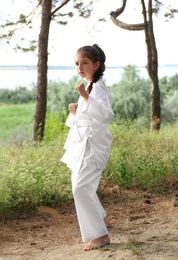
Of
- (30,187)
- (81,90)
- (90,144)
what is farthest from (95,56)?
→ (30,187)

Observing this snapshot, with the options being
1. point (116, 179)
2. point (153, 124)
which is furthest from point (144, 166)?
point (153, 124)

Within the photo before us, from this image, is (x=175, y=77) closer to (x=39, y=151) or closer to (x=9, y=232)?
(x=39, y=151)

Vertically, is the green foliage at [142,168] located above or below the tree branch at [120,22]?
below

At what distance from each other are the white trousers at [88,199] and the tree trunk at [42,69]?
13.6 feet

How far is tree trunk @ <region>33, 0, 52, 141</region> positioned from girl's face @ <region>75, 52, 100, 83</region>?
4.06 metres

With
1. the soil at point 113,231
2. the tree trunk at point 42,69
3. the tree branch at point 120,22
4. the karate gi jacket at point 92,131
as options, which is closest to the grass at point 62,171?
the soil at point 113,231

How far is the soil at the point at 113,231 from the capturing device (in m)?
3.35

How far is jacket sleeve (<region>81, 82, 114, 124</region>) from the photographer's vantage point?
3.22 metres

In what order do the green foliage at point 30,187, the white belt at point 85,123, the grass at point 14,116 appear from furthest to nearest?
the grass at point 14,116 → the green foliage at point 30,187 → the white belt at point 85,123

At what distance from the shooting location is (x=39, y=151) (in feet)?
20.4

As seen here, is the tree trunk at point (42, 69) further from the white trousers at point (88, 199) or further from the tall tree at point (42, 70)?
the white trousers at point (88, 199)

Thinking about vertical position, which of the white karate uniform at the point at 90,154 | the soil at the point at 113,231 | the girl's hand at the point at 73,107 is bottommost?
the soil at the point at 113,231

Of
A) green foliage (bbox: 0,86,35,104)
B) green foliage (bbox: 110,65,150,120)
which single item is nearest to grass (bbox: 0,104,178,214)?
green foliage (bbox: 110,65,150,120)

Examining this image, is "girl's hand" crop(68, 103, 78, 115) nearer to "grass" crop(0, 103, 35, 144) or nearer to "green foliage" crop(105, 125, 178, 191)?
→ "green foliage" crop(105, 125, 178, 191)
